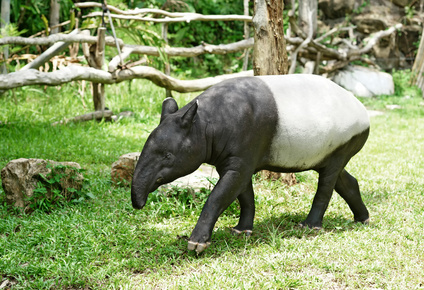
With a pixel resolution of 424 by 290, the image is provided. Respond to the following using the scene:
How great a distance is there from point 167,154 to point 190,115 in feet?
1.08

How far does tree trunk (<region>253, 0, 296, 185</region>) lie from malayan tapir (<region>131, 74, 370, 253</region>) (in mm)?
1294

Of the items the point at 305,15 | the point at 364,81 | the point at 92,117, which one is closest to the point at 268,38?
the point at 92,117

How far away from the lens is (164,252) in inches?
144

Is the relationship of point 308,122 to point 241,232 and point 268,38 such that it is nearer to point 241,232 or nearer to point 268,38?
point 241,232

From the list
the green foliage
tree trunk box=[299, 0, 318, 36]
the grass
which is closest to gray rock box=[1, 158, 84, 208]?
the grass

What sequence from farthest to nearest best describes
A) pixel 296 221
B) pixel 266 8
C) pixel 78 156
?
pixel 78 156
pixel 266 8
pixel 296 221

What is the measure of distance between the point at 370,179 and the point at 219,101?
307 cm

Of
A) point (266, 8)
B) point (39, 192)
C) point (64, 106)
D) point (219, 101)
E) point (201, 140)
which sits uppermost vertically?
point (266, 8)

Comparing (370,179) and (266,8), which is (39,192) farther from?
(370,179)

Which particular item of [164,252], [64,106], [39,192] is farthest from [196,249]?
[64,106]

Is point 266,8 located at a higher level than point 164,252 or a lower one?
higher

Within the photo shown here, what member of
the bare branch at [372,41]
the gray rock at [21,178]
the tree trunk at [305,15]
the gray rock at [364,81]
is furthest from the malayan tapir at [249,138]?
the bare branch at [372,41]

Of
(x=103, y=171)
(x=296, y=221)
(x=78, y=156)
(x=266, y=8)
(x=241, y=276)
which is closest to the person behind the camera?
(x=241, y=276)

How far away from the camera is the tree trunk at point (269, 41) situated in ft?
17.3
